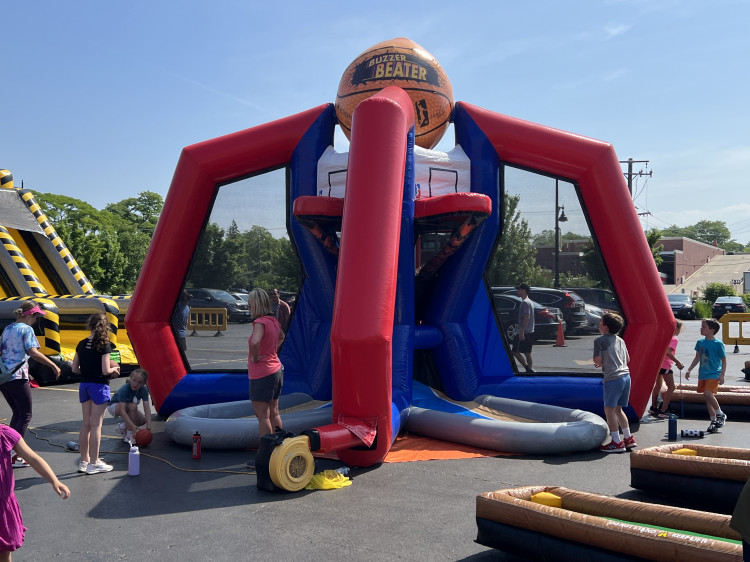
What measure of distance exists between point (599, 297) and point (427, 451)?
2.95 meters

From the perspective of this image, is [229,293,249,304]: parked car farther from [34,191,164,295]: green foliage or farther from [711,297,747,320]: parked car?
[711,297,747,320]: parked car

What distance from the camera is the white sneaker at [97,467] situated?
597 cm

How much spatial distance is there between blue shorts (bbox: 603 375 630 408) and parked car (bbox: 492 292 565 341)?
165cm

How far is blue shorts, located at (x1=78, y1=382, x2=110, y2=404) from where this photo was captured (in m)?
5.90

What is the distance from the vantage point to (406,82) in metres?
8.25

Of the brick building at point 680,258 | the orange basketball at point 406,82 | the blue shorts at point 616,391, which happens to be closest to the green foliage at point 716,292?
the brick building at point 680,258

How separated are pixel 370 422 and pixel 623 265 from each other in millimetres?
3599

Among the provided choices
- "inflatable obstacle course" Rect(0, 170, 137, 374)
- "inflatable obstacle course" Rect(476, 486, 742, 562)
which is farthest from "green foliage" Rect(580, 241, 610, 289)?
"inflatable obstacle course" Rect(0, 170, 137, 374)

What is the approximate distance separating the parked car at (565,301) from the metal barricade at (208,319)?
11.0 feet

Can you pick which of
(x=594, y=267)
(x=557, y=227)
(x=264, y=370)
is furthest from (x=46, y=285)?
(x=594, y=267)

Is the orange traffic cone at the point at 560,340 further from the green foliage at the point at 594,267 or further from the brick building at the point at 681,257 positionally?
the brick building at the point at 681,257

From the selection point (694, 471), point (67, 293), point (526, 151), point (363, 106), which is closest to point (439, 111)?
point (526, 151)

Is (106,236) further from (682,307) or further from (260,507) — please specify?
(260,507)

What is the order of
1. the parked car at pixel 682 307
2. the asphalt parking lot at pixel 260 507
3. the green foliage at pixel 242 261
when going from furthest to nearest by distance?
the parked car at pixel 682 307, the green foliage at pixel 242 261, the asphalt parking lot at pixel 260 507
